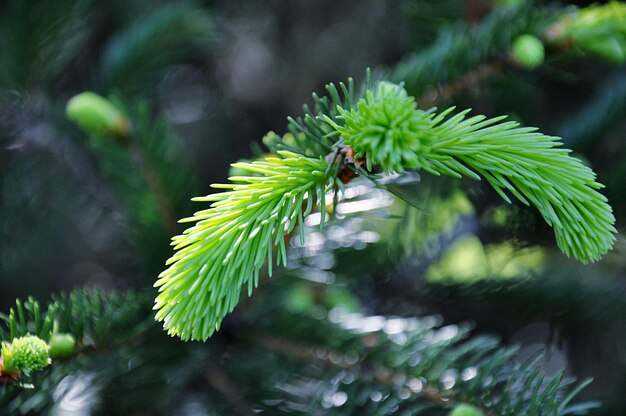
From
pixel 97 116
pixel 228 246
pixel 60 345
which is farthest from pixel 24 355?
pixel 97 116

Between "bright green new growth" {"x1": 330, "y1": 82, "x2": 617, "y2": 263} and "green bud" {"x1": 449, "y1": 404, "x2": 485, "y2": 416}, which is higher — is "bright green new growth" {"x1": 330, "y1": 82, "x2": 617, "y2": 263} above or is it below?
above

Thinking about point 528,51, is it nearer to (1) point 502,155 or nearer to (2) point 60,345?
(1) point 502,155

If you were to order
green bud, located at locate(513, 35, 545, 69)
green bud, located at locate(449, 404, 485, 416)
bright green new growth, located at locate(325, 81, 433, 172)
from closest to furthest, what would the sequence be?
bright green new growth, located at locate(325, 81, 433, 172)
green bud, located at locate(449, 404, 485, 416)
green bud, located at locate(513, 35, 545, 69)

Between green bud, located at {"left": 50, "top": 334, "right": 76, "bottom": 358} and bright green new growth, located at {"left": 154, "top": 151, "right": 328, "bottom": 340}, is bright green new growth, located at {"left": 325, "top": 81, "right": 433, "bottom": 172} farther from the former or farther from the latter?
green bud, located at {"left": 50, "top": 334, "right": 76, "bottom": 358}

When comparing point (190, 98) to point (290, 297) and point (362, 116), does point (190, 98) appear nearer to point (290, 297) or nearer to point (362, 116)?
point (290, 297)

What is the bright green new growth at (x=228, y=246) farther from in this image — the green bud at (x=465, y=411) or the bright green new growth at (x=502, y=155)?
the green bud at (x=465, y=411)

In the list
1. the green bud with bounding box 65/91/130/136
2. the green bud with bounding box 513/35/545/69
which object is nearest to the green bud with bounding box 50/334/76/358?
the green bud with bounding box 65/91/130/136

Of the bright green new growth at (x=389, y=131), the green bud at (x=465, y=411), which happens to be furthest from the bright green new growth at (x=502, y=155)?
the green bud at (x=465, y=411)
